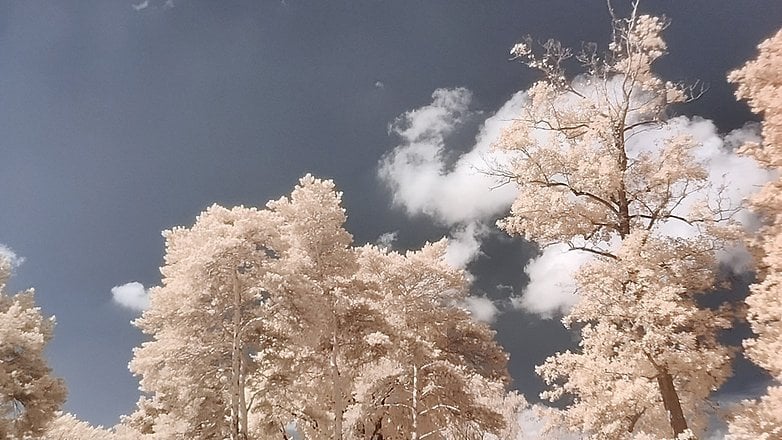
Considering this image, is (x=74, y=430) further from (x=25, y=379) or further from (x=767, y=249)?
(x=767, y=249)

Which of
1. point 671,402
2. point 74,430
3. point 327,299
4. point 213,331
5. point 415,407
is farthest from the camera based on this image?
point 74,430

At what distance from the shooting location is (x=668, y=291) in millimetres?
10180

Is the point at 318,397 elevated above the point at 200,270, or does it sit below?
below

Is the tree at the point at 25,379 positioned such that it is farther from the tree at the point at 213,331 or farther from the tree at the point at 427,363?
the tree at the point at 427,363

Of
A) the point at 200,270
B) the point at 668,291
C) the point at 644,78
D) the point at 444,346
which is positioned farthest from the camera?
the point at 444,346

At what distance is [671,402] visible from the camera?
34.9ft

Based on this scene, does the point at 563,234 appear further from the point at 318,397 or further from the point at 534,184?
the point at 318,397

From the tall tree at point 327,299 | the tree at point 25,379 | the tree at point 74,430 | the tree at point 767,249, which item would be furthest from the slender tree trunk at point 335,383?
the tree at point 74,430

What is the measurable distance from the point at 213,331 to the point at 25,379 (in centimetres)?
560

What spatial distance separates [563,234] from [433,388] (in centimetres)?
981

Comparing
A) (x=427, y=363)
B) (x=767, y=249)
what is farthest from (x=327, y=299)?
(x=767, y=249)

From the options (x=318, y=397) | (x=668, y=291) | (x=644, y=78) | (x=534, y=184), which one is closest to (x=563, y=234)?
(x=534, y=184)

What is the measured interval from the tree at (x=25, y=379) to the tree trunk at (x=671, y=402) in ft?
56.2

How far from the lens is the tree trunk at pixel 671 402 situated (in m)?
10.5
